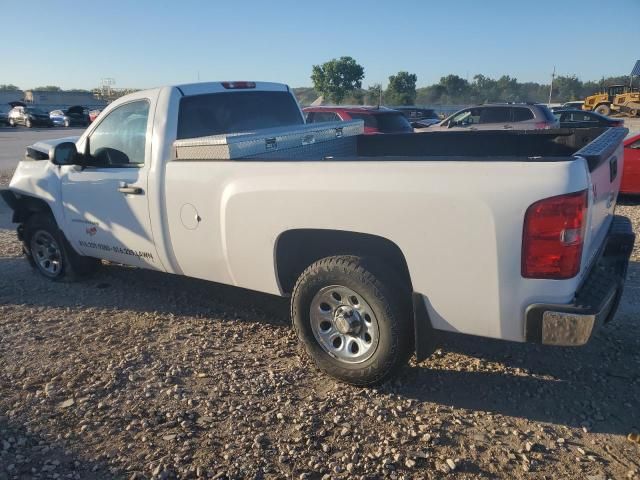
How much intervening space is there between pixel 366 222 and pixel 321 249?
2.00ft

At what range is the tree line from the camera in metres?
66.8

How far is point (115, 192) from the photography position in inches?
171

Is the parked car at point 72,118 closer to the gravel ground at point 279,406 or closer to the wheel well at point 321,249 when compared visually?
the gravel ground at point 279,406

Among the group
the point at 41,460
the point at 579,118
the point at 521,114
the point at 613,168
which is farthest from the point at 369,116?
the point at 579,118

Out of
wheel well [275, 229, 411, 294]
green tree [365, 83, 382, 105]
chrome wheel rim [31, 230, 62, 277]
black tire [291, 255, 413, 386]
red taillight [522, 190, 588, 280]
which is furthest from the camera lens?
green tree [365, 83, 382, 105]

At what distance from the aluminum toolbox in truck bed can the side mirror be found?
A: 1202 mm

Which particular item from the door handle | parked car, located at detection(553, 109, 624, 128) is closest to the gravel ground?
the door handle

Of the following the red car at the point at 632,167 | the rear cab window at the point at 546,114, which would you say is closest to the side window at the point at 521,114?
the rear cab window at the point at 546,114

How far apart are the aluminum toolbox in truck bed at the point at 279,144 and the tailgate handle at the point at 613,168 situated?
2243mm

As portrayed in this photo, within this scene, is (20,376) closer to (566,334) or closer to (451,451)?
(451,451)

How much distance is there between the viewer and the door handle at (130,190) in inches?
163

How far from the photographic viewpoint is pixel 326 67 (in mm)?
73062

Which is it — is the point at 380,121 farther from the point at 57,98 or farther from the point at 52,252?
the point at 57,98

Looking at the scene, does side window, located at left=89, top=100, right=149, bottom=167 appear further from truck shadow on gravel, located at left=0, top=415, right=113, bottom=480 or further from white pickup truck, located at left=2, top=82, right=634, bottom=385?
truck shadow on gravel, located at left=0, top=415, right=113, bottom=480
